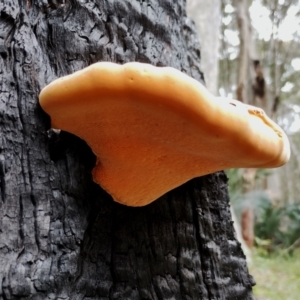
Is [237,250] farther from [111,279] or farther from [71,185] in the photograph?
[71,185]

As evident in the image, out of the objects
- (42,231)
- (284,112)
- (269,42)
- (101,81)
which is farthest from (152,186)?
(284,112)

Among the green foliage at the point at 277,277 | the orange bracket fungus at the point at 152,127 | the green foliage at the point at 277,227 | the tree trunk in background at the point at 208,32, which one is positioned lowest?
the green foliage at the point at 277,277

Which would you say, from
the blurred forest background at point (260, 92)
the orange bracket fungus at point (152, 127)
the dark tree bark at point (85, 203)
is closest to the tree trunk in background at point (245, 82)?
the blurred forest background at point (260, 92)

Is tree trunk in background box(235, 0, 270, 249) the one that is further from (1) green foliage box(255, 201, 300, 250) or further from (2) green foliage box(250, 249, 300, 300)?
(1) green foliage box(255, 201, 300, 250)

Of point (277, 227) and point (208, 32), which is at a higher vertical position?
point (208, 32)

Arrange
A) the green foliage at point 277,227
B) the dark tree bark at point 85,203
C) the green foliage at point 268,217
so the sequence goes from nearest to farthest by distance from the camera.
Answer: the dark tree bark at point 85,203 → the green foliage at point 268,217 → the green foliage at point 277,227

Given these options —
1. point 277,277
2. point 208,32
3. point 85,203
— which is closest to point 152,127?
point 85,203

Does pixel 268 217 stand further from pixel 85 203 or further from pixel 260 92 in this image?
pixel 85 203

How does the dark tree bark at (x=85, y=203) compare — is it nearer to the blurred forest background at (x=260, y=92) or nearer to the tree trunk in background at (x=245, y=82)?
the blurred forest background at (x=260, y=92)
